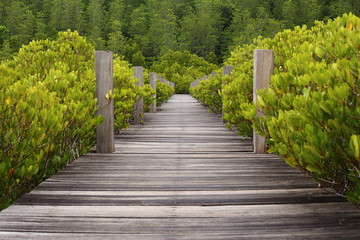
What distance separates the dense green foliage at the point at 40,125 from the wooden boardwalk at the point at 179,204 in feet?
0.83

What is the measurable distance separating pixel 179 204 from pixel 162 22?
8469 cm

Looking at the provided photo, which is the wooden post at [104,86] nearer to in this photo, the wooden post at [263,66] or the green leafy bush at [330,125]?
the wooden post at [263,66]

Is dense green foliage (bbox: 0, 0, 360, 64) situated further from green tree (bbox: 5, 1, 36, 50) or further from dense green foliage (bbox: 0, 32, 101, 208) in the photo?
dense green foliage (bbox: 0, 32, 101, 208)

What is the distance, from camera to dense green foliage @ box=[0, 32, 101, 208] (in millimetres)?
3338

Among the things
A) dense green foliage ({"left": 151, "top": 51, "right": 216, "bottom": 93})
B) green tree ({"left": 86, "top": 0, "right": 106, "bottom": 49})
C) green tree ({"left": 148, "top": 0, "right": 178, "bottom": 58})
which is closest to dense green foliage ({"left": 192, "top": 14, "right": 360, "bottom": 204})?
dense green foliage ({"left": 151, "top": 51, "right": 216, "bottom": 93})

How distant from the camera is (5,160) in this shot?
3.32 m

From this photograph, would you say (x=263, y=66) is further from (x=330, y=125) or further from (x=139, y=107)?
(x=139, y=107)

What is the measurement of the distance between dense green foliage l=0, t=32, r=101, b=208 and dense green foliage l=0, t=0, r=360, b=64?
63221 mm

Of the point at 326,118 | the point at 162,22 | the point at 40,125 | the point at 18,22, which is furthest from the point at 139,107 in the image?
the point at 18,22

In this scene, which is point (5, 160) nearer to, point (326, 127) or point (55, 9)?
point (326, 127)

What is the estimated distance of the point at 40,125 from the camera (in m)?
3.67

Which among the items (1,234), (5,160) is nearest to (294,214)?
(1,234)

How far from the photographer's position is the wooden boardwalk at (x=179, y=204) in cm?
268

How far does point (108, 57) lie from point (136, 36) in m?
83.4
